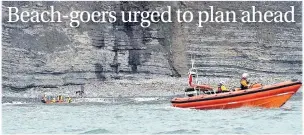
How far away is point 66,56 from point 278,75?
11.5 meters

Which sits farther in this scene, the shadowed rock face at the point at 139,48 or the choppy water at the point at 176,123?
the shadowed rock face at the point at 139,48

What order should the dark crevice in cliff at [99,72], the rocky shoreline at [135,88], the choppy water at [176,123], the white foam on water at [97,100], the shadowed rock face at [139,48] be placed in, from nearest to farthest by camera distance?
1. the choppy water at [176,123]
2. the white foam on water at [97,100]
3. the rocky shoreline at [135,88]
4. the shadowed rock face at [139,48]
5. the dark crevice in cliff at [99,72]

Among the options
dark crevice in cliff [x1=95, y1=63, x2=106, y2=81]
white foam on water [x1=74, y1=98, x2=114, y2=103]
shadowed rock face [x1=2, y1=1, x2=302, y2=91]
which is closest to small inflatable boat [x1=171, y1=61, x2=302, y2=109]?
white foam on water [x1=74, y1=98, x2=114, y2=103]

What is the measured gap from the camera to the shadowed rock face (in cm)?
3803

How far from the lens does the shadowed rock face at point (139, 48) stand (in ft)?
125

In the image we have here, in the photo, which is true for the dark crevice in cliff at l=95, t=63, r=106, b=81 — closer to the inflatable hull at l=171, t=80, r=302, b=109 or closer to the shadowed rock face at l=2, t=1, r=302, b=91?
the shadowed rock face at l=2, t=1, r=302, b=91

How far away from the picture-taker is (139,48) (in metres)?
39.7

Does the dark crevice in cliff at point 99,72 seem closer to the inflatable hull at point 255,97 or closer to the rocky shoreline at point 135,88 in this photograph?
the rocky shoreline at point 135,88

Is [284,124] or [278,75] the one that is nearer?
[284,124]

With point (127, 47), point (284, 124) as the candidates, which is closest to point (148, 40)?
point (127, 47)

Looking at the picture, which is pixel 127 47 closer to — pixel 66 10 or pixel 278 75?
pixel 66 10

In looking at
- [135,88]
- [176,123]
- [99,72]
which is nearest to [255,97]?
[176,123]

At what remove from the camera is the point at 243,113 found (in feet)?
70.2

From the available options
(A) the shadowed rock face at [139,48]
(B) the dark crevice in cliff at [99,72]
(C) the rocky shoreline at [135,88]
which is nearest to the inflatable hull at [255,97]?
(C) the rocky shoreline at [135,88]
